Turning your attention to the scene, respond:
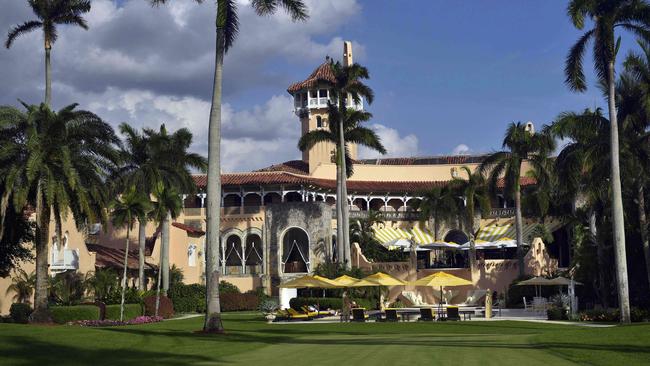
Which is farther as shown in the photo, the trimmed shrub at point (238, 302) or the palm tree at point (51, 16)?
the trimmed shrub at point (238, 302)

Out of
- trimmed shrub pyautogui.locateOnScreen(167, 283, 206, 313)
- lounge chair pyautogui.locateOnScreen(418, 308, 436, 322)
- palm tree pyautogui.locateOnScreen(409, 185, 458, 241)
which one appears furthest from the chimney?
lounge chair pyautogui.locateOnScreen(418, 308, 436, 322)

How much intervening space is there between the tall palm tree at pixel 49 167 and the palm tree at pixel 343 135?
2153 centimetres

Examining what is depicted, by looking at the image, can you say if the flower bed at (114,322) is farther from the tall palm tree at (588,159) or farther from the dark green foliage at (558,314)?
the tall palm tree at (588,159)

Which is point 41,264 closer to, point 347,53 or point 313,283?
point 313,283

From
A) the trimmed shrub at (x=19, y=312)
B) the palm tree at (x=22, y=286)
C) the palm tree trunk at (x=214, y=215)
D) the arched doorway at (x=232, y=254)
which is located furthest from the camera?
the arched doorway at (x=232, y=254)

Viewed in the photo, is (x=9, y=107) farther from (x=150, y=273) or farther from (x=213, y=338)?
(x=150, y=273)

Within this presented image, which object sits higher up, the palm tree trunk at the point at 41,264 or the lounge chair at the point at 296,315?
the palm tree trunk at the point at 41,264

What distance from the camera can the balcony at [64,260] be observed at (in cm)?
5069

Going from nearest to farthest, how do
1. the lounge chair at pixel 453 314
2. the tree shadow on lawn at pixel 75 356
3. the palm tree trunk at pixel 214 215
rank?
the tree shadow on lawn at pixel 75 356, the palm tree trunk at pixel 214 215, the lounge chair at pixel 453 314

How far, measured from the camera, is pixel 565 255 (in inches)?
2854

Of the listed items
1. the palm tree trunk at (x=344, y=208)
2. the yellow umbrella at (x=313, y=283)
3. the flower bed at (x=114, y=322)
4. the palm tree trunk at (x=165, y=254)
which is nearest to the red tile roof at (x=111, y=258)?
the palm tree trunk at (x=165, y=254)

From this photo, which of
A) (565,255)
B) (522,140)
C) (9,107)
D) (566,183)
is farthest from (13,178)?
(565,255)

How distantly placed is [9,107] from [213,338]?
58.0 feet

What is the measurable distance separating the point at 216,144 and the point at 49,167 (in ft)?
32.3
